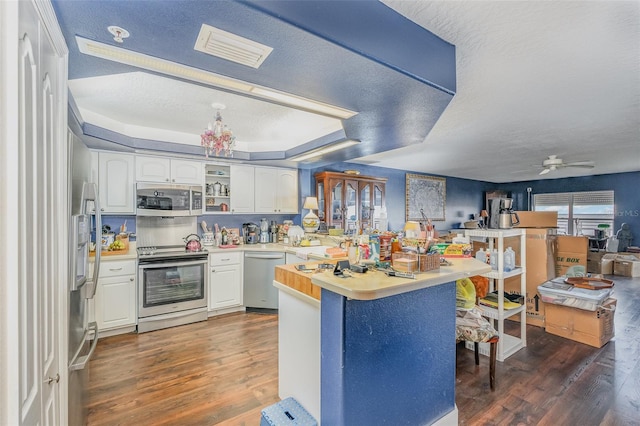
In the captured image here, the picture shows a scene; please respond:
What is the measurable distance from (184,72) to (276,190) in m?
3.03

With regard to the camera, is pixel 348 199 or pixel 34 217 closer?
pixel 34 217

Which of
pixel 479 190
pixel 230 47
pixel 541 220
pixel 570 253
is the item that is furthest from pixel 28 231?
pixel 479 190

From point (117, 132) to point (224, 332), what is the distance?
2.57 metres

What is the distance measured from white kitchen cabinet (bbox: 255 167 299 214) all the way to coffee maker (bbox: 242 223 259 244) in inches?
12.6

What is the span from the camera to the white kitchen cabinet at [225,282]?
3.81 metres

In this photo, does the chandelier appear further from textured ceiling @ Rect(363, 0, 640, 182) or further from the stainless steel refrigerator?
textured ceiling @ Rect(363, 0, 640, 182)

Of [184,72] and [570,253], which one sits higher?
[184,72]

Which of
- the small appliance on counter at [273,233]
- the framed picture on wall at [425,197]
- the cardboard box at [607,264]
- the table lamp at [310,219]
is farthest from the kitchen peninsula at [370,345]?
the cardboard box at [607,264]

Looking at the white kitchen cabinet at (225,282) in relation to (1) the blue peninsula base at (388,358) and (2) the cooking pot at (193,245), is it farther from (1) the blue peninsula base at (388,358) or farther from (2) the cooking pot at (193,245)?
(1) the blue peninsula base at (388,358)

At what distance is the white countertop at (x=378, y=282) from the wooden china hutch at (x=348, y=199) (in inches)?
113

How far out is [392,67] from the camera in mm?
1488

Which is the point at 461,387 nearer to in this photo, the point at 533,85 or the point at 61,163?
the point at 533,85

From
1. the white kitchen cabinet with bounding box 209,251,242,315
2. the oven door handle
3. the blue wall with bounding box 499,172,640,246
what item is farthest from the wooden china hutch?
the blue wall with bounding box 499,172,640,246

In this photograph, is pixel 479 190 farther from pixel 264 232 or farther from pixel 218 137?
pixel 218 137
